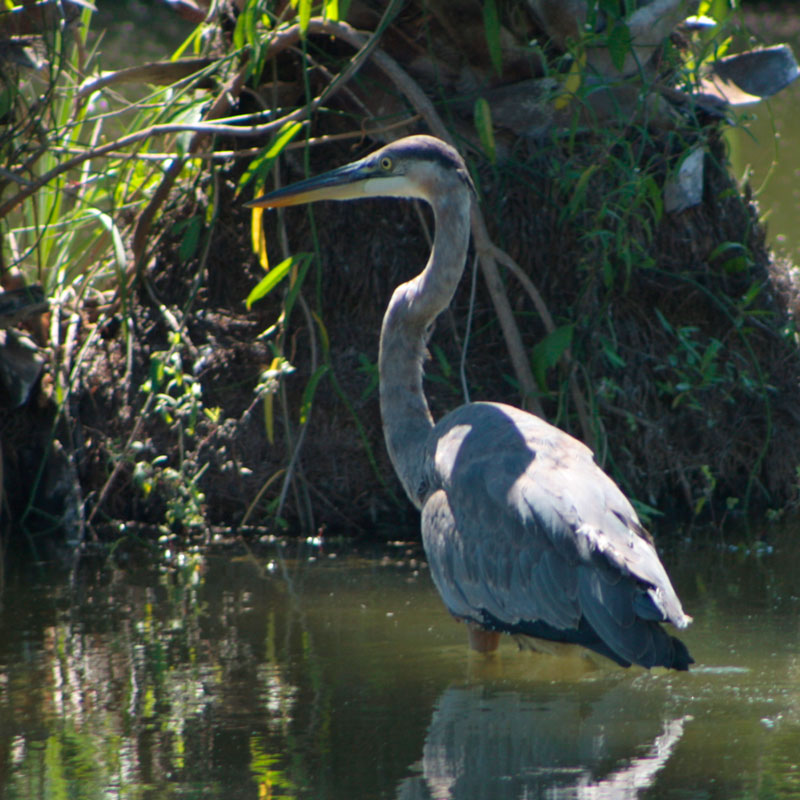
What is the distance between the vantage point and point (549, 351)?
531 centimetres

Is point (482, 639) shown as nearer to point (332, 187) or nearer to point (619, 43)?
point (332, 187)

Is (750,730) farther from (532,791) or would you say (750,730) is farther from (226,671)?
(226,671)

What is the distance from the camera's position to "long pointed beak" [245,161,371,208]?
480cm

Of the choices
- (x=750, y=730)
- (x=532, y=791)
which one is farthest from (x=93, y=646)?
(x=750, y=730)

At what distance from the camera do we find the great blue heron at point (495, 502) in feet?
12.0

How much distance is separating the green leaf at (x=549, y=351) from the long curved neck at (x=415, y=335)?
2.08 ft

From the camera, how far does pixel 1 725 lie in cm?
371

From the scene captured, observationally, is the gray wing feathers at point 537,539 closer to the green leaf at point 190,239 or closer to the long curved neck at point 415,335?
the long curved neck at point 415,335

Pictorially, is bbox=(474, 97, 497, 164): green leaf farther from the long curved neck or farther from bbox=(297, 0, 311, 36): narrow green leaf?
bbox=(297, 0, 311, 36): narrow green leaf

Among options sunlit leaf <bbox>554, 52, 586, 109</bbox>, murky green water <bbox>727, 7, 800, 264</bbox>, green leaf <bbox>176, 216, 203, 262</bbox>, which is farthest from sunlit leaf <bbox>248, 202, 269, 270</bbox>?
murky green water <bbox>727, 7, 800, 264</bbox>

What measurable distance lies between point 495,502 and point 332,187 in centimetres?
143

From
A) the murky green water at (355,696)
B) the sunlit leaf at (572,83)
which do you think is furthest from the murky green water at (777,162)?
the murky green water at (355,696)

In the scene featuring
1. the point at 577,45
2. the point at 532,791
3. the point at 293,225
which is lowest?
the point at 532,791

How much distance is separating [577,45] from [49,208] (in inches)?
111
